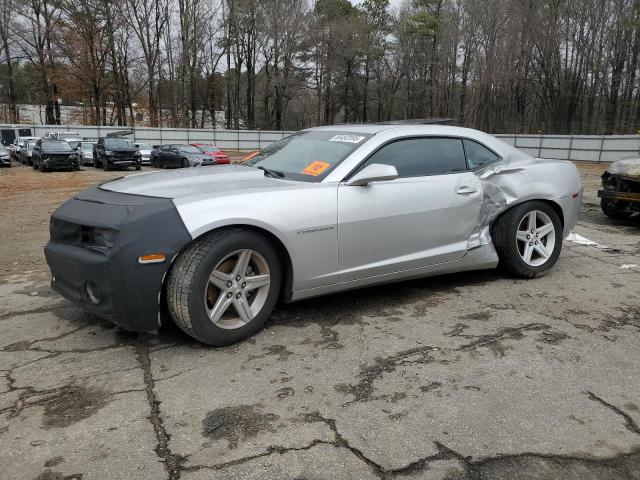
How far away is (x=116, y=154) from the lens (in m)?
22.8

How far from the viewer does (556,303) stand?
4.31 metres

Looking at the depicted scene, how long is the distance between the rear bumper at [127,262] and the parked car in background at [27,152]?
24.9 m

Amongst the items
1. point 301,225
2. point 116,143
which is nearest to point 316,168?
point 301,225

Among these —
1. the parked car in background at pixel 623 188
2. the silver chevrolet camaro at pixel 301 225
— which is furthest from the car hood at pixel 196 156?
the silver chevrolet camaro at pixel 301 225

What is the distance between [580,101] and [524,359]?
4736 cm

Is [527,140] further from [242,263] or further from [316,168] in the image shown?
[242,263]

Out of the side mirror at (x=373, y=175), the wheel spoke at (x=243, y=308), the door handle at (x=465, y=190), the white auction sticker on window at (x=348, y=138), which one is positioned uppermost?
the white auction sticker on window at (x=348, y=138)

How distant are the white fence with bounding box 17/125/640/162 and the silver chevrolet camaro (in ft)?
60.9

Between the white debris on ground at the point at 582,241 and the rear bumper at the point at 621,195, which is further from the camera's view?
the rear bumper at the point at 621,195

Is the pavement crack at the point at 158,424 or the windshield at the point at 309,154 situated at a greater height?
the windshield at the point at 309,154

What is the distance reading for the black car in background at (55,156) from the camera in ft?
72.2

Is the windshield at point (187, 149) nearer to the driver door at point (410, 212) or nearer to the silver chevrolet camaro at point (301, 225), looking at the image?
the silver chevrolet camaro at point (301, 225)

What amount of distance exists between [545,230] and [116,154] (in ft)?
70.4

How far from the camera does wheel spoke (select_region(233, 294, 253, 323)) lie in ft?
11.1
